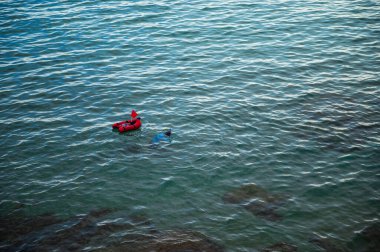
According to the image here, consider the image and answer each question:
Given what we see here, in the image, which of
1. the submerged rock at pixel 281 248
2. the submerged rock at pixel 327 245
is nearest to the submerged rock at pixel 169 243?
the submerged rock at pixel 281 248

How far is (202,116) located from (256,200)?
6.48 m

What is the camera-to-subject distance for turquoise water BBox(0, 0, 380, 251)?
14.8 metres

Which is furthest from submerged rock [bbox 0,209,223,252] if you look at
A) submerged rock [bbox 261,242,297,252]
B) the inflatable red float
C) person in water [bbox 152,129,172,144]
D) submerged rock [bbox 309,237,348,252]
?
the inflatable red float

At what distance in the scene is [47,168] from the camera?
16844 millimetres

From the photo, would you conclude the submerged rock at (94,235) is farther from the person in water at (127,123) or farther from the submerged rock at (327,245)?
the person in water at (127,123)

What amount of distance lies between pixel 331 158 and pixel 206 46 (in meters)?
13.7

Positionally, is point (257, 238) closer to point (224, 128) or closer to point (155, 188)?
point (155, 188)

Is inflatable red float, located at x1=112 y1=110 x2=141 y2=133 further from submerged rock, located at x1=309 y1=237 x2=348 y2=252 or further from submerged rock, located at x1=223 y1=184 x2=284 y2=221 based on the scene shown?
submerged rock, located at x1=309 y1=237 x2=348 y2=252

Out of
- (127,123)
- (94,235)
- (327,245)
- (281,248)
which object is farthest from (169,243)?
(127,123)

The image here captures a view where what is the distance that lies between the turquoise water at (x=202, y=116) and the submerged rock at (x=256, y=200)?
34cm

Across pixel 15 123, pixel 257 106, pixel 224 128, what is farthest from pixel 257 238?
pixel 15 123

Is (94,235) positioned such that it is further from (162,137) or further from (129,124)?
(129,124)

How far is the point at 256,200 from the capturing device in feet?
48.6

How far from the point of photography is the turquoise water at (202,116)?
14758 mm
